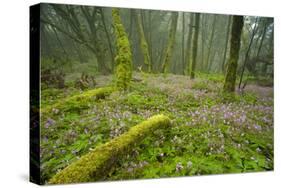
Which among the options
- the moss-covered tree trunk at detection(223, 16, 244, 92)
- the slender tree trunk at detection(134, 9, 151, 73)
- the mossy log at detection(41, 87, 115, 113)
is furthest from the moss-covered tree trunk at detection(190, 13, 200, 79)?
the mossy log at detection(41, 87, 115, 113)

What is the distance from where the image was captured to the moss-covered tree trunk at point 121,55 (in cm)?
725

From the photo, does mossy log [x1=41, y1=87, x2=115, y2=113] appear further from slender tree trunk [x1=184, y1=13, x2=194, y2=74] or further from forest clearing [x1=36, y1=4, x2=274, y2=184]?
slender tree trunk [x1=184, y1=13, x2=194, y2=74]

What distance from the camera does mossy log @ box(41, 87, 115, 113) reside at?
22.1 ft

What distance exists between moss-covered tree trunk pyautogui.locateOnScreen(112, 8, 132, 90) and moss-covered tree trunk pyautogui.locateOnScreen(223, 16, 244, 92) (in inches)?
71.7

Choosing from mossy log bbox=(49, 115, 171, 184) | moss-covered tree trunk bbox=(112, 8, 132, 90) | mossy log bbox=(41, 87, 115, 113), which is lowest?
mossy log bbox=(49, 115, 171, 184)

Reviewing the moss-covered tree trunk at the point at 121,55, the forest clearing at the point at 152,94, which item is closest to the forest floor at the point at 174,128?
the forest clearing at the point at 152,94

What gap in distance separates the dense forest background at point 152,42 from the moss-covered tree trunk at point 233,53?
0.07 m

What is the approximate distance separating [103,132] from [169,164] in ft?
3.64

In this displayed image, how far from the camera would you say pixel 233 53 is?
8.21 meters

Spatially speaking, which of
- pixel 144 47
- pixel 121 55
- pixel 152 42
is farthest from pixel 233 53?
pixel 121 55

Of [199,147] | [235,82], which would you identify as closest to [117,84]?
[199,147]

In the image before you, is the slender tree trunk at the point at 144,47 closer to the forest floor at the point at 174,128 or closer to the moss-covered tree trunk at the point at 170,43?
the forest floor at the point at 174,128

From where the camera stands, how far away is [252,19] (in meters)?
8.34

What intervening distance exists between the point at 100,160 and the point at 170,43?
7.26ft
